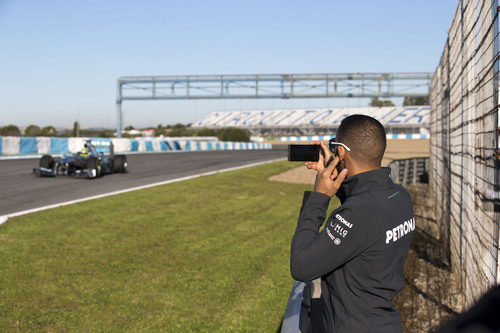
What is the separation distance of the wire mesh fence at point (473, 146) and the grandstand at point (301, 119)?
79876 millimetres

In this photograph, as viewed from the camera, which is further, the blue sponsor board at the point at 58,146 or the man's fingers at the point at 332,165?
the blue sponsor board at the point at 58,146

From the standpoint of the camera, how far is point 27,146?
26.1 metres

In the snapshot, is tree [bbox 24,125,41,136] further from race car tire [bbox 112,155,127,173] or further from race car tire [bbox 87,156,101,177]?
race car tire [bbox 87,156,101,177]

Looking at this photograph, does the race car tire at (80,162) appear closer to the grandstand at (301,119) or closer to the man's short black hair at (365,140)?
the man's short black hair at (365,140)

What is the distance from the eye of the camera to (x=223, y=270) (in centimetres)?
550

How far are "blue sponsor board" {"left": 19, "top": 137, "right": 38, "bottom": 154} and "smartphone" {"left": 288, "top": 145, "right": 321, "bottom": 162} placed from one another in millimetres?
26768

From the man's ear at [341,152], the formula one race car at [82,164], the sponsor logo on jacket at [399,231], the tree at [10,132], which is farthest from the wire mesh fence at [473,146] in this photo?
the tree at [10,132]

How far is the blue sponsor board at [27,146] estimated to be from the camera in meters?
25.8

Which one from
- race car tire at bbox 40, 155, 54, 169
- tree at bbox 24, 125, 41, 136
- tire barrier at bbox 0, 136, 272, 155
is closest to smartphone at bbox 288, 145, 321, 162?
race car tire at bbox 40, 155, 54, 169

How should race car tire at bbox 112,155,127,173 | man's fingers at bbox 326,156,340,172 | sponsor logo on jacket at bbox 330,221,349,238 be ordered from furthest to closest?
1. race car tire at bbox 112,155,127,173
2. man's fingers at bbox 326,156,340,172
3. sponsor logo on jacket at bbox 330,221,349,238

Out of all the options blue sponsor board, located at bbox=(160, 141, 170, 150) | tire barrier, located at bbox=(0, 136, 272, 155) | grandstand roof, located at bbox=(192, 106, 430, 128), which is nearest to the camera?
tire barrier, located at bbox=(0, 136, 272, 155)

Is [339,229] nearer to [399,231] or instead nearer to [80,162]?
[399,231]

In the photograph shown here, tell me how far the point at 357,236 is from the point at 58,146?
1128 inches

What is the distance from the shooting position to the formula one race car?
1375 centimetres
